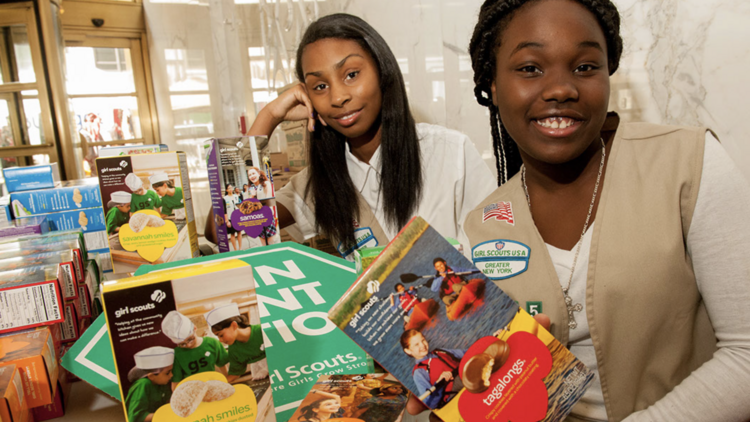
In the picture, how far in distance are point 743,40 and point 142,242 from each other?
1.58 m

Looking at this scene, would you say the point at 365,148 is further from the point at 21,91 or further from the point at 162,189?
the point at 21,91

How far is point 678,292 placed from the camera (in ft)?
2.89

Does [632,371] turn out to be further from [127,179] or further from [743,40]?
[127,179]

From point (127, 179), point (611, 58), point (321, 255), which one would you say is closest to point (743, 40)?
point (611, 58)

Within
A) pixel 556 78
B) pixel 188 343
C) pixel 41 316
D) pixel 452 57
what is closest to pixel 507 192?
pixel 556 78

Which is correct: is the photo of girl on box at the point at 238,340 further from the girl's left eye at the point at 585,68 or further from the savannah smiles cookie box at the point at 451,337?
the girl's left eye at the point at 585,68

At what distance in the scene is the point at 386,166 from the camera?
1652 mm

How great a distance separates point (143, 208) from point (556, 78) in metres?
1.01

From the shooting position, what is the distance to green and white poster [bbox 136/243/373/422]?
870 mm

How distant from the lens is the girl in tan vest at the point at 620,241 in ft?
2.69

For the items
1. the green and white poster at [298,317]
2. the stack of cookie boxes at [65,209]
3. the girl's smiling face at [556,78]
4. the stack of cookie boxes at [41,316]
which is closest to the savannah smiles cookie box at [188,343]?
the green and white poster at [298,317]

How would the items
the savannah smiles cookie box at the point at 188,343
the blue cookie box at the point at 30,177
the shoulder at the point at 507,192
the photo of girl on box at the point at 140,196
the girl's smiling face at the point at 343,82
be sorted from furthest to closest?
1. the blue cookie box at the point at 30,177
2. the girl's smiling face at the point at 343,82
3. the photo of girl on box at the point at 140,196
4. the shoulder at the point at 507,192
5. the savannah smiles cookie box at the point at 188,343

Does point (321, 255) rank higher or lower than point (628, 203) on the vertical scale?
lower

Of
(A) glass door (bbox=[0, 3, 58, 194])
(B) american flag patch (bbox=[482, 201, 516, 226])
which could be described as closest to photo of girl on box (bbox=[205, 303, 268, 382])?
(B) american flag patch (bbox=[482, 201, 516, 226])
